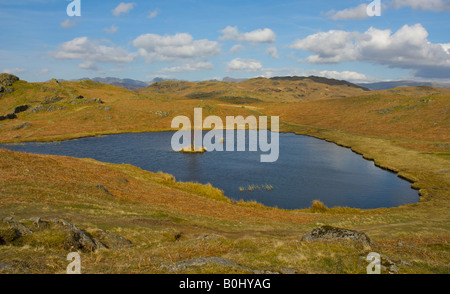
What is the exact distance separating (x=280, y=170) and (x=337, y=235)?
40996 mm

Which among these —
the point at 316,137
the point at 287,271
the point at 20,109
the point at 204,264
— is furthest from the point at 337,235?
the point at 20,109

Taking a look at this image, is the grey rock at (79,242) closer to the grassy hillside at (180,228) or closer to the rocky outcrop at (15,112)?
the grassy hillside at (180,228)

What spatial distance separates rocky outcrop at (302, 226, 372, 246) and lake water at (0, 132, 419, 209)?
2176cm

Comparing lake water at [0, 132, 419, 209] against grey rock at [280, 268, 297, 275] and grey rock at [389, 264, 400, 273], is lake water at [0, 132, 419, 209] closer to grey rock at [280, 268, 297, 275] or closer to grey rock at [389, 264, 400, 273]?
grey rock at [389, 264, 400, 273]

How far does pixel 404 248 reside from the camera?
1659 cm

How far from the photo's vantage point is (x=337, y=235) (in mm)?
17266

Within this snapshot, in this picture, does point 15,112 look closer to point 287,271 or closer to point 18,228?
point 18,228

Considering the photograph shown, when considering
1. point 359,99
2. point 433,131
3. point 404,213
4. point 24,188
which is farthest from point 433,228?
point 359,99

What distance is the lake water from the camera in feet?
142

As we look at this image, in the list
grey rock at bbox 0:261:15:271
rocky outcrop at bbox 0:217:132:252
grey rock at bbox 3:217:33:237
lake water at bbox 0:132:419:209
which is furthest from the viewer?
lake water at bbox 0:132:419:209

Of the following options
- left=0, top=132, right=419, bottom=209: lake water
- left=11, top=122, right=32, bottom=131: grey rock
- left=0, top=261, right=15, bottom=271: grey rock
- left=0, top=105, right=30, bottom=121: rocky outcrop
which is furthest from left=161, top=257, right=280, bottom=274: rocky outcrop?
left=0, top=105, right=30, bottom=121: rocky outcrop

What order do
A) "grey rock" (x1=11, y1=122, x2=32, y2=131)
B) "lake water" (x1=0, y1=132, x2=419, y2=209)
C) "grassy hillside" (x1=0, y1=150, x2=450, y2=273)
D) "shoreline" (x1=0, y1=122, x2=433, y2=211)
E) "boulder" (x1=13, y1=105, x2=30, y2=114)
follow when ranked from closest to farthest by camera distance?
"grassy hillside" (x1=0, y1=150, x2=450, y2=273) < "lake water" (x1=0, y1=132, x2=419, y2=209) < "shoreline" (x1=0, y1=122, x2=433, y2=211) < "grey rock" (x1=11, y1=122, x2=32, y2=131) < "boulder" (x1=13, y1=105, x2=30, y2=114)
